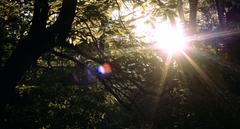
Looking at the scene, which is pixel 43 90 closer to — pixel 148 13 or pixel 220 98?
pixel 148 13

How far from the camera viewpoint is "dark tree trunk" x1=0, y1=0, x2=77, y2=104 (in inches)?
235

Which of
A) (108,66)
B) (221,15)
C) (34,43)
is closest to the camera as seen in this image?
(34,43)

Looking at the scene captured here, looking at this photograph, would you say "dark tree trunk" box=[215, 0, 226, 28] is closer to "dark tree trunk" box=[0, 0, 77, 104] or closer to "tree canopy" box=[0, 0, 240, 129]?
"tree canopy" box=[0, 0, 240, 129]

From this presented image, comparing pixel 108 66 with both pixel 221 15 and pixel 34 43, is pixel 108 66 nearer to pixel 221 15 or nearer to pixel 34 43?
pixel 34 43

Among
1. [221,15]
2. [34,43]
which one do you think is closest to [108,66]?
[34,43]

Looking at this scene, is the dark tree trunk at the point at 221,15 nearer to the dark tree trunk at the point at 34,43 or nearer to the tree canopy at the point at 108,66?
the tree canopy at the point at 108,66

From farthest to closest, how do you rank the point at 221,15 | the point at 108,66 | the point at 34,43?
the point at 221,15
the point at 108,66
the point at 34,43

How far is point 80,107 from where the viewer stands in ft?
54.8

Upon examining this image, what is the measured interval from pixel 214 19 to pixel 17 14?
50730mm

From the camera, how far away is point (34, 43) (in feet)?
20.0

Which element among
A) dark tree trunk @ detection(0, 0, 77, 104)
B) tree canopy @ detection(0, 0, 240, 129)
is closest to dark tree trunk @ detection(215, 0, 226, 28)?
tree canopy @ detection(0, 0, 240, 129)

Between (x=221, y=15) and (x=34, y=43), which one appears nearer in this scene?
(x=34, y=43)

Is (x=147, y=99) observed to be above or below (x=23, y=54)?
below

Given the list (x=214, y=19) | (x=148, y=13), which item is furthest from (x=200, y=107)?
(x=214, y=19)
